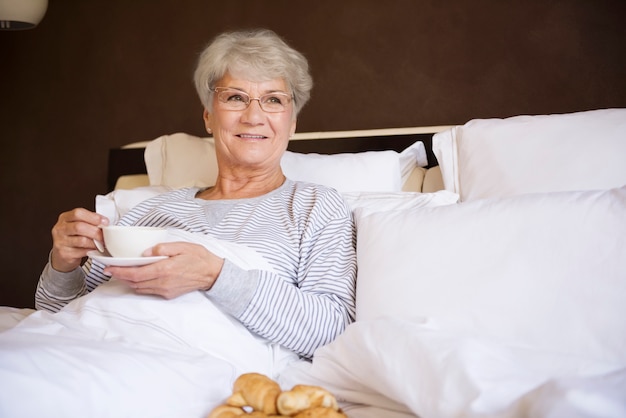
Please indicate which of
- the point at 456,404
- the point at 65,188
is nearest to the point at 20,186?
the point at 65,188

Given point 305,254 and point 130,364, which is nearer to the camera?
point 130,364

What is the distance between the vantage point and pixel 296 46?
292 cm

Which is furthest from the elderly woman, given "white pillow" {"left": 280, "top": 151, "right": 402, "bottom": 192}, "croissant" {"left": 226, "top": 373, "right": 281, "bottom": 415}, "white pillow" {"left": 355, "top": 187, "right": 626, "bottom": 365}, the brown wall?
the brown wall

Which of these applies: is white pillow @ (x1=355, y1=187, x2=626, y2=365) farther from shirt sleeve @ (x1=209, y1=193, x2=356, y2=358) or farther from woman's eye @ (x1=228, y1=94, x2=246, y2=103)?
woman's eye @ (x1=228, y1=94, x2=246, y2=103)

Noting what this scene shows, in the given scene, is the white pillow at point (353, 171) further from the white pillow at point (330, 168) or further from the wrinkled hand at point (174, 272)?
the wrinkled hand at point (174, 272)

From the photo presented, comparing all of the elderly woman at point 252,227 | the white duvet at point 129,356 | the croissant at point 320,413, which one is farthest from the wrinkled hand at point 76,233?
the croissant at point 320,413

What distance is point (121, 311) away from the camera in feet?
4.61

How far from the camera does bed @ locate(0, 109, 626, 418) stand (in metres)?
1.01

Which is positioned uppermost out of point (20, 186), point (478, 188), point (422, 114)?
point (422, 114)

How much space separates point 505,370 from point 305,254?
728mm

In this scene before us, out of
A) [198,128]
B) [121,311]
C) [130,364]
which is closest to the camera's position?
[130,364]

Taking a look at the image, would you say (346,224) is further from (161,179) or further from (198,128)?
(198,128)

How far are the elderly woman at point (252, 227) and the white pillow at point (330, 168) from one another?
0.80 feet

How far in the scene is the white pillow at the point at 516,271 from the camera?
1237 mm
